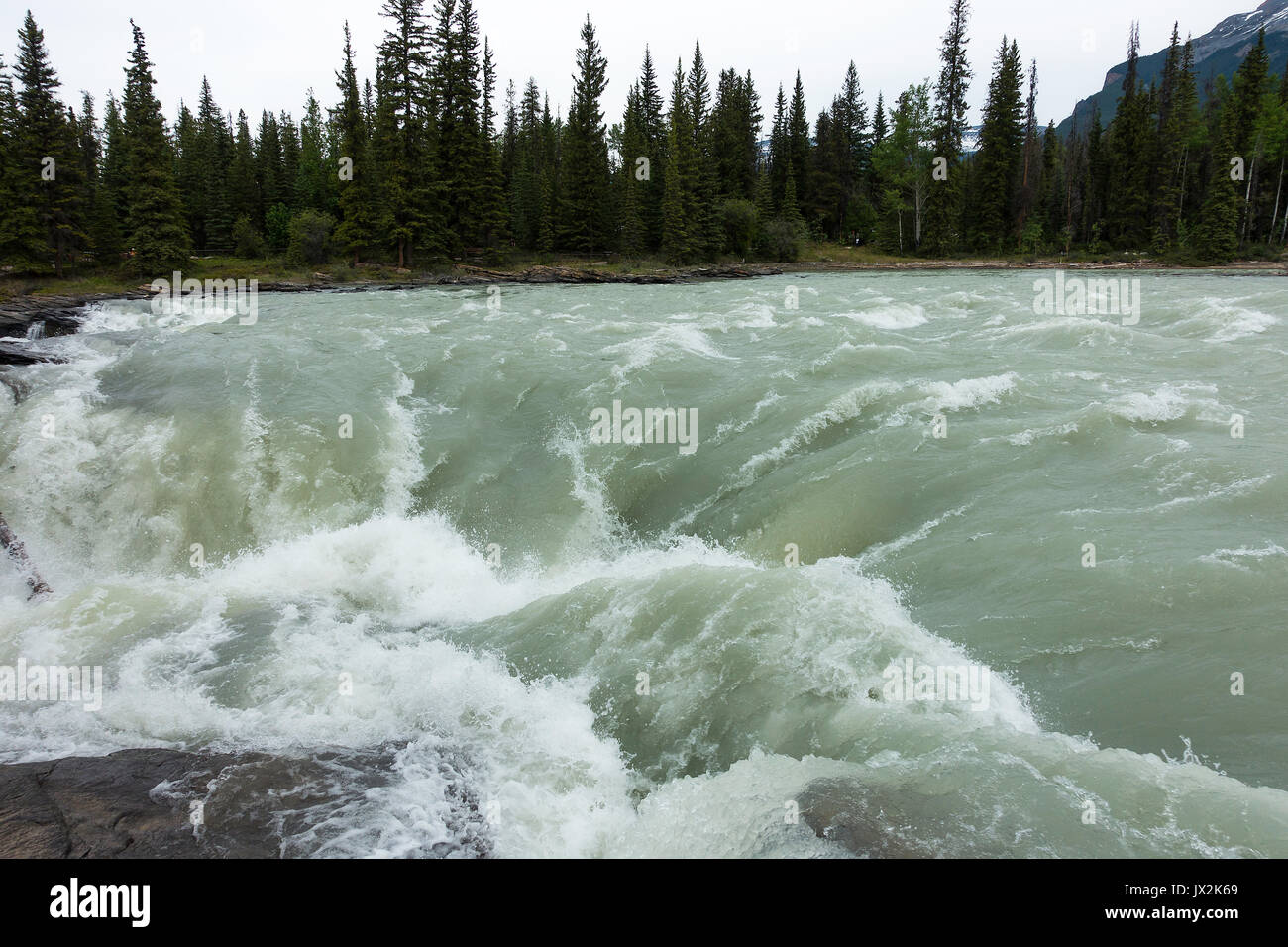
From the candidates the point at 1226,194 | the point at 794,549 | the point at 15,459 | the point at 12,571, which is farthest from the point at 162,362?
the point at 1226,194

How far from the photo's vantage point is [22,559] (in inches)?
369

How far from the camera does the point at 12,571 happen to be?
366 inches

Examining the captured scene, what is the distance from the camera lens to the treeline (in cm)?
4494

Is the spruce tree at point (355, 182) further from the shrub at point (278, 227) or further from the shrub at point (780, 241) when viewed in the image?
the shrub at point (780, 241)

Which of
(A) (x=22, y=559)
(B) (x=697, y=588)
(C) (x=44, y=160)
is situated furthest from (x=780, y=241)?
(A) (x=22, y=559)

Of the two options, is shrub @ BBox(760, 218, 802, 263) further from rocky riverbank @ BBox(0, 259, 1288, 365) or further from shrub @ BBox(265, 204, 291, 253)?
shrub @ BBox(265, 204, 291, 253)

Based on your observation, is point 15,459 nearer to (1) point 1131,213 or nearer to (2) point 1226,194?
(2) point 1226,194

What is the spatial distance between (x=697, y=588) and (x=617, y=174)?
216 ft

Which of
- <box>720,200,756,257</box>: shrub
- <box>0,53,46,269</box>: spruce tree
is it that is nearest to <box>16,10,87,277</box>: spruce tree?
<box>0,53,46,269</box>: spruce tree

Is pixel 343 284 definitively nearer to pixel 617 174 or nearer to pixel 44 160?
pixel 44 160

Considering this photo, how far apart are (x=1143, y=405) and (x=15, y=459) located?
17071 millimetres

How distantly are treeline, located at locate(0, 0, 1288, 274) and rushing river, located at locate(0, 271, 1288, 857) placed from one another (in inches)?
1481

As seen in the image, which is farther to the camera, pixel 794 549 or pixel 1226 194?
pixel 1226 194

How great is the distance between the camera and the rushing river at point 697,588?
5047 mm
